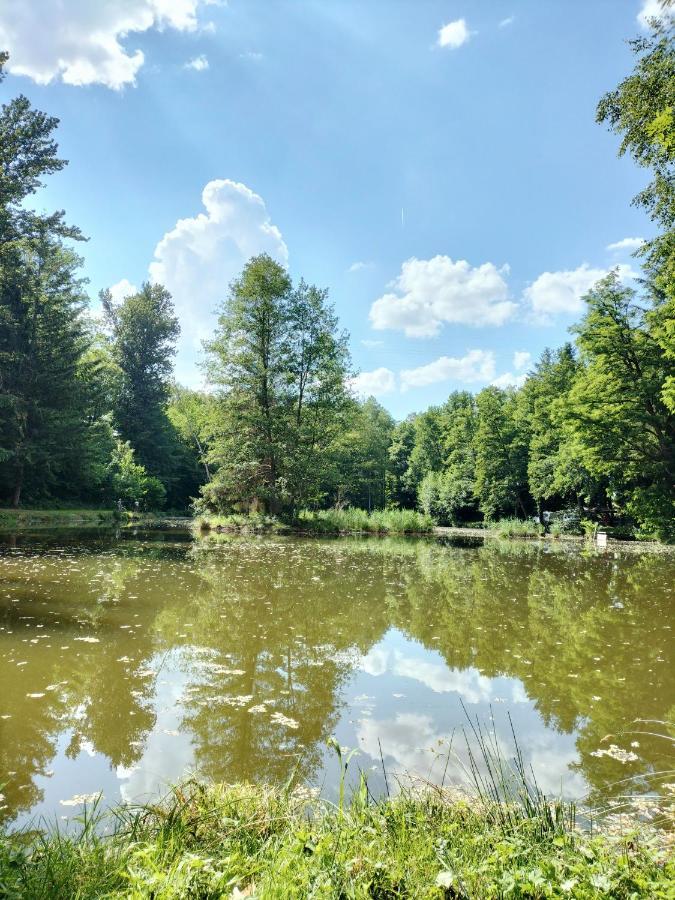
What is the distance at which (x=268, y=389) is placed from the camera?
25.6 m

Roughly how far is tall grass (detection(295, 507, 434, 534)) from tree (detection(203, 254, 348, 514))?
1315 mm

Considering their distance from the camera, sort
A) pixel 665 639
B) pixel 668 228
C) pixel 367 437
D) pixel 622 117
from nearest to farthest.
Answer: pixel 665 639, pixel 622 117, pixel 668 228, pixel 367 437

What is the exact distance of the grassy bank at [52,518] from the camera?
20203 millimetres

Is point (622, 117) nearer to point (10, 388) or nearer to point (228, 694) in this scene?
point (228, 694)

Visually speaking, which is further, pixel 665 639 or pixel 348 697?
pixel 665 639

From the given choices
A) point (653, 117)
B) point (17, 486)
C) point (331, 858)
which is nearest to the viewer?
point (331, 858)

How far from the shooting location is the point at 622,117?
11.3 m

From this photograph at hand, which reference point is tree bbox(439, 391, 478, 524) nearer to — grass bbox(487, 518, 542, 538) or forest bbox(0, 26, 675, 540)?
forest bbox(0, 26, 675, 540)

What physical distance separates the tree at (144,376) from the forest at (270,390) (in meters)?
0.13

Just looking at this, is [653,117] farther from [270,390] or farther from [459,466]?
[459,466]

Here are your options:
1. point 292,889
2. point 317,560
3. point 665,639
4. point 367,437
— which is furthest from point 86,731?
point 367,437

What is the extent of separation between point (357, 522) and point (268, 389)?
8.72m

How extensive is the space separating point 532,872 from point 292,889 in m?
0.92

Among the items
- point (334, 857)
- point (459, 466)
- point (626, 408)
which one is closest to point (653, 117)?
point (626, 408)
